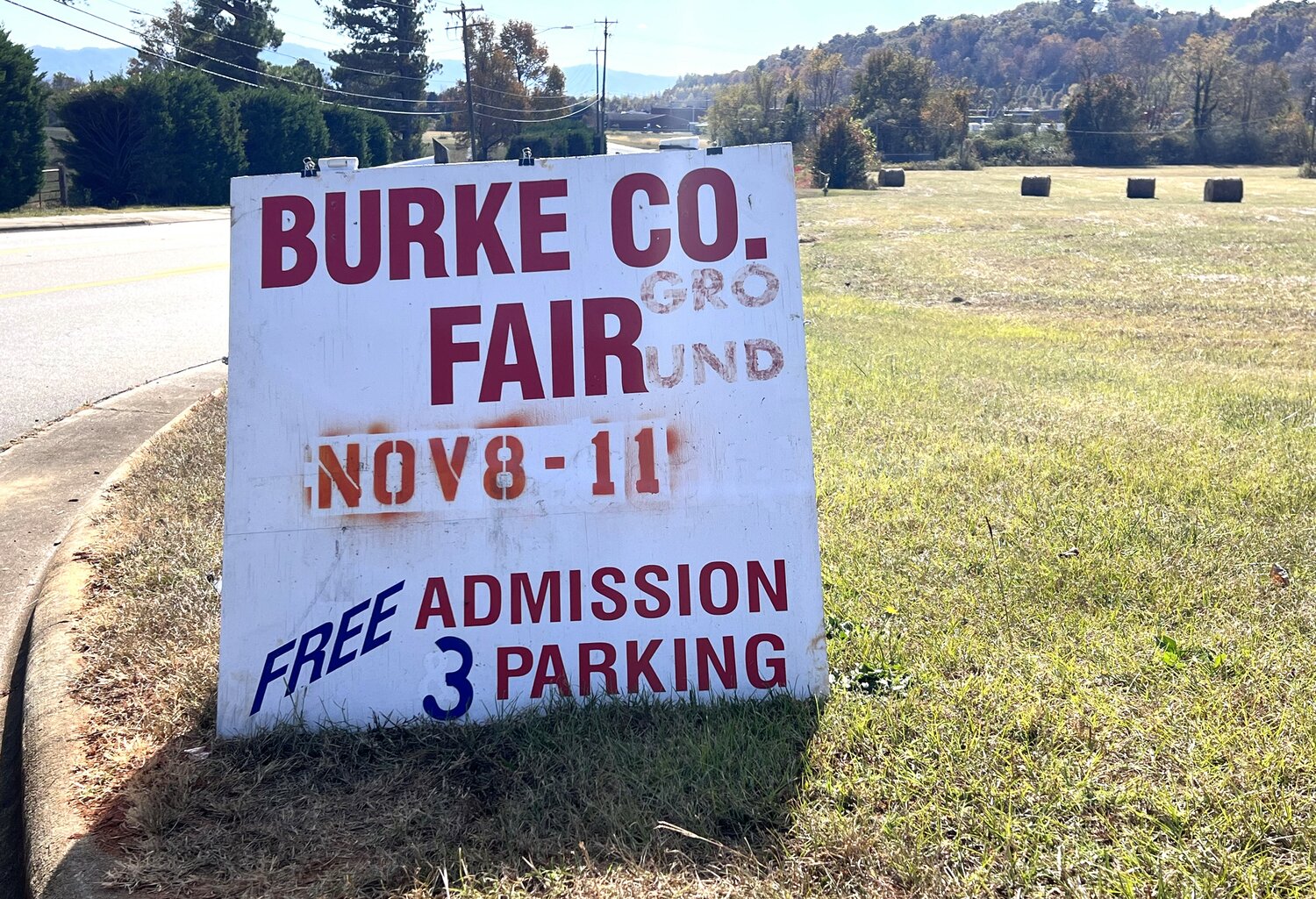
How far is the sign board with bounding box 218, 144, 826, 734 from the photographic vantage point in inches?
121

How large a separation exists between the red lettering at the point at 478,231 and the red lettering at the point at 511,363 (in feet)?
0.48

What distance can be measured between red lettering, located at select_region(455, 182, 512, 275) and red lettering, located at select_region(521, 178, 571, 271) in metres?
0.06

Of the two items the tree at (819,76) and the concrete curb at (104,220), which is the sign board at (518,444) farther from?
the tree at (819,76)

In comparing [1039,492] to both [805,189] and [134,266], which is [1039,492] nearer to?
[134,266]

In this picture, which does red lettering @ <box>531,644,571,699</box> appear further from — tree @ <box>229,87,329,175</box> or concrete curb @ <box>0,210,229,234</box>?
tree @ <box>229,87,329,175</box>

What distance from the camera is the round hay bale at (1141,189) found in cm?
4022

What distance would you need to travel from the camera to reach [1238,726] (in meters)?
2.88

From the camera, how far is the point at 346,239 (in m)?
3.24

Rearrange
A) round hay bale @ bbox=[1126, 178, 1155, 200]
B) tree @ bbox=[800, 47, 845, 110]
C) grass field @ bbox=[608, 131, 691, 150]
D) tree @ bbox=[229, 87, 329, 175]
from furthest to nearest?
tree @ bbox=[800, 47, 845, 110], grass field @ bbox=[608, 131, 691, 150], round hay bale @ bbox=[1126, 178, 1155, 200], tree @ bbox=[229, 87, 329, 175]

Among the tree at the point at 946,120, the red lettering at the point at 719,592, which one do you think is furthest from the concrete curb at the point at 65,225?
the tree at the point at 946,120

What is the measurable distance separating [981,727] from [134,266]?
15.3 meters

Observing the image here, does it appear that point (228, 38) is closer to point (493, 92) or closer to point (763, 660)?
point (493, 92)

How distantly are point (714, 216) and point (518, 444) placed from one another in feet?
2.76

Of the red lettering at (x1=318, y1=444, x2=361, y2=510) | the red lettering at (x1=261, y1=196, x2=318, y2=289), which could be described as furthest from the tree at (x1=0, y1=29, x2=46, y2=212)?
the red lettering at (x1=318, y1=444, x2=361, y2=510)
